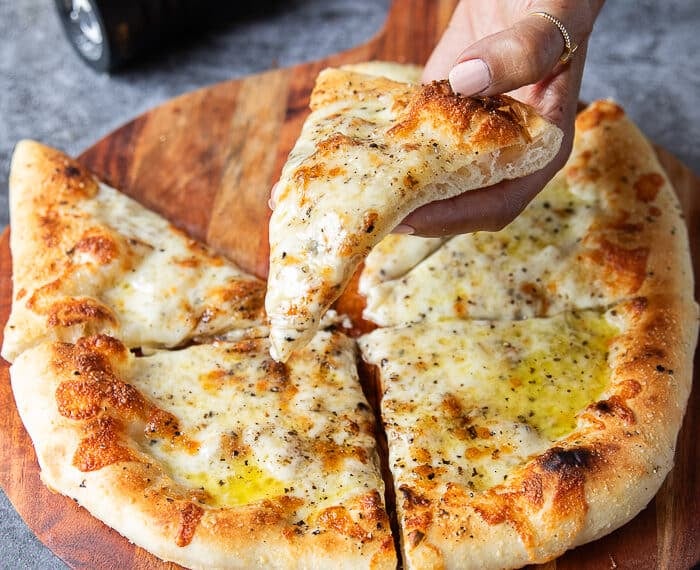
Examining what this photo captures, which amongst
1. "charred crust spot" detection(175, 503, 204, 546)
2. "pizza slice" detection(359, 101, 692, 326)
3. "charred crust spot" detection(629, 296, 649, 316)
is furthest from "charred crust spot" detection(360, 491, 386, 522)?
"charred crust spot" detection(629, 296, 649, 316)

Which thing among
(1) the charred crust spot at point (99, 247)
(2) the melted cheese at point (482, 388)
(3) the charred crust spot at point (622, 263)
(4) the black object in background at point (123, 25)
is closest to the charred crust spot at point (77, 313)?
(1) the charred crust spot at point (99, 247)

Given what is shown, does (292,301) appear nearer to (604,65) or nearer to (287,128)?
(287,128)

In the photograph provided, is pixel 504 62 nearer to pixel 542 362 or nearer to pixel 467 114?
pixel 467 114

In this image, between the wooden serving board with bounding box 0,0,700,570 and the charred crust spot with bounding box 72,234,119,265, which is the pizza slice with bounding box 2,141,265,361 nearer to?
the charred crust spot with bounding box 72,234,119,265

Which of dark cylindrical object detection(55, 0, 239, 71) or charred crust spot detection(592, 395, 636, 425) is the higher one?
dark cylindrical object detection(55, 0, 239, 71)

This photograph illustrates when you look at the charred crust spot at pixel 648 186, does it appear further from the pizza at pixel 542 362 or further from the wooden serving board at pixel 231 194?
the wooden serving board at pixel 231 194

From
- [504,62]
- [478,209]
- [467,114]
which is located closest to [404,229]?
[478,209]

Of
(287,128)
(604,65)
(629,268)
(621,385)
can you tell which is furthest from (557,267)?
(604,65)
